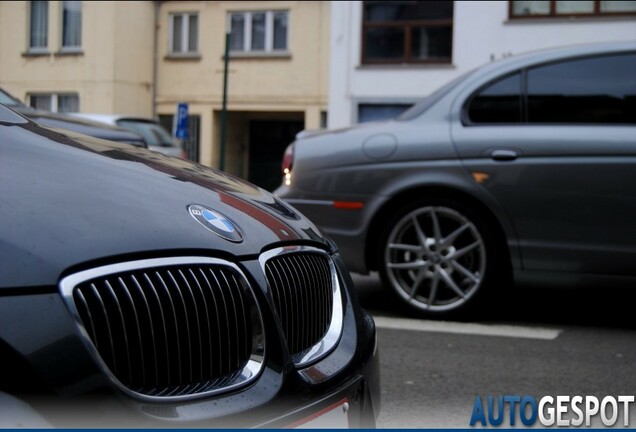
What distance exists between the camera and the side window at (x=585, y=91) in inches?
205

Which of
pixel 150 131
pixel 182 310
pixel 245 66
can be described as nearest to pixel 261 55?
pixel 245 66

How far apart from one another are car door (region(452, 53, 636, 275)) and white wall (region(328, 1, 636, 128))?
1542cm

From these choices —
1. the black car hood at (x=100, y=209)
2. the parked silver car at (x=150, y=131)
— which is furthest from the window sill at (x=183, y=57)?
the black car hood at (x=100, y=209)

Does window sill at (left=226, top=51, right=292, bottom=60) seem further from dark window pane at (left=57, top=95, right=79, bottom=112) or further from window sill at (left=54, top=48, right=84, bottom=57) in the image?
dark window pane at (left=57, top=95, right=79, bottom=112)

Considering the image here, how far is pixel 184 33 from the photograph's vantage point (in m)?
27.0

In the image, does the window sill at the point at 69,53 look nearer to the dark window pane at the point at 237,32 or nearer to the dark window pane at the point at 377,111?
the dark window pane at the point at 237,32

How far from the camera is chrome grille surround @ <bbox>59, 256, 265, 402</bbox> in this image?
68.4 inches

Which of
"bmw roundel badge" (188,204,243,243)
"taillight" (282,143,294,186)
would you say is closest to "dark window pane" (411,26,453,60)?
"taillight" (282,143,294,186)

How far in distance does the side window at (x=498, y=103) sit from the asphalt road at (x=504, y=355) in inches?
46.3

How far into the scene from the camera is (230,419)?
6.11ft

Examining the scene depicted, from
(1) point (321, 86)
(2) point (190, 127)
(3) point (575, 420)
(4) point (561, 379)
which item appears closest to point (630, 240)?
(4) point (561, 379)

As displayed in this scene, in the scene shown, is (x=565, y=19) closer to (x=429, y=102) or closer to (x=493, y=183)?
(x=429, y=102)

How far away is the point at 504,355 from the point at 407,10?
1861 cm

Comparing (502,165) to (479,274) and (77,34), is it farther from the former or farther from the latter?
(77,34)
